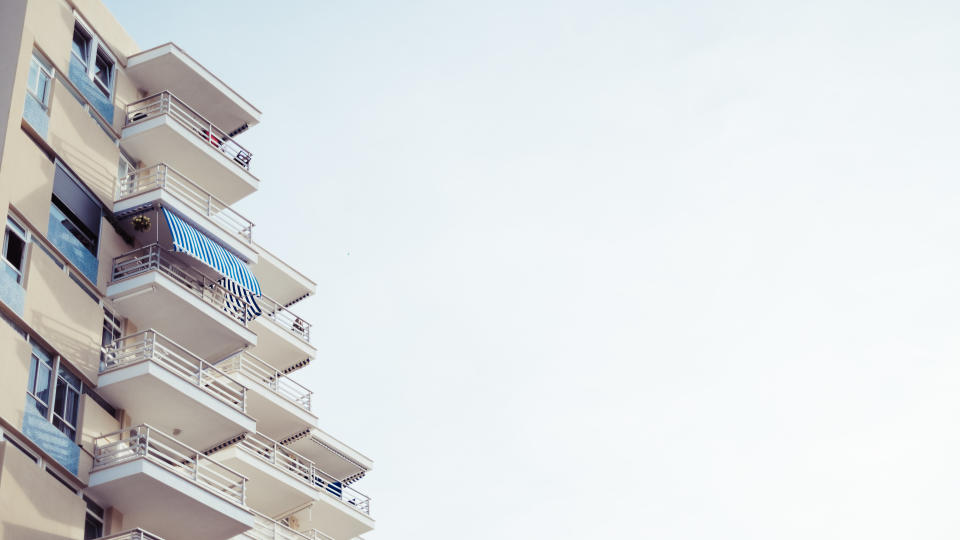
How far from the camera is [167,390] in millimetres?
29672

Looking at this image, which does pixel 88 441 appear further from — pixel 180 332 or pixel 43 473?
pixel 180 332

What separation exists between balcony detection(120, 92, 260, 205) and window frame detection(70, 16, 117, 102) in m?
0.85

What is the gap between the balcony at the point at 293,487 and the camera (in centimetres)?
3588

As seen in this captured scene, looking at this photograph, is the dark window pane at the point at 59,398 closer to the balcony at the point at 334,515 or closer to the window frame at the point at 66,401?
the window frame at the point at 66,401

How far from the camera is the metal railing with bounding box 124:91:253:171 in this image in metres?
33.4

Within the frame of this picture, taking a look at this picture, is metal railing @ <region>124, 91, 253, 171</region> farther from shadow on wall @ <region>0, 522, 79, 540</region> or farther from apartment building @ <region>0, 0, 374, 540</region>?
shadow on wall @ <region>0, 522, 79, 540</region>

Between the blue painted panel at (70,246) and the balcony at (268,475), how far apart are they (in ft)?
24.1

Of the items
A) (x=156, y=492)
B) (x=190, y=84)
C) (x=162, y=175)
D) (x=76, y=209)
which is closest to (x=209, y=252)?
(x=162, y=175)

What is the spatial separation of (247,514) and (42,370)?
6276mm

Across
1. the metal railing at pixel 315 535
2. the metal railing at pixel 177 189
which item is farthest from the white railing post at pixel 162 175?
the metal railing at pixel 315 535

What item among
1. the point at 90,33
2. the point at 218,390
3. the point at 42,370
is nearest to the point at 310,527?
the point at 218,390

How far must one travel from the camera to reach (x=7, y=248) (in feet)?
87.0

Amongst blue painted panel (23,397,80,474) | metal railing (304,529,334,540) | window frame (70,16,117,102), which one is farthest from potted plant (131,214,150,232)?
metal railing (304,529,334,540)

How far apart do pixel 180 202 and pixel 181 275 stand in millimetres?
2139
